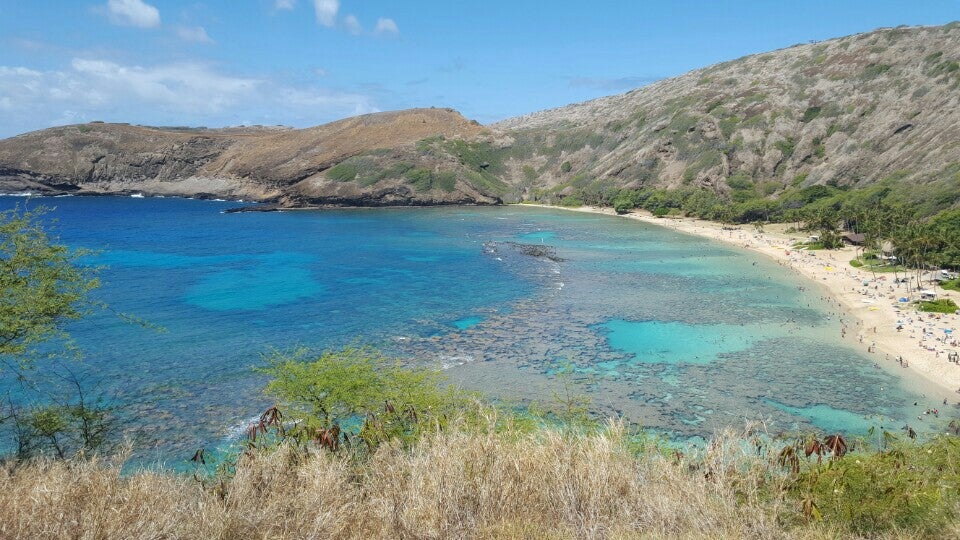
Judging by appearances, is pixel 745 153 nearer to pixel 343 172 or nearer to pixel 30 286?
pixel 343 172

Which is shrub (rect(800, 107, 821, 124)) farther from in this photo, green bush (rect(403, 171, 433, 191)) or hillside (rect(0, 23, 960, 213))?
green bush (rect(403, 171, 433, 191))

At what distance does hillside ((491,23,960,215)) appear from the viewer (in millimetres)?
114562

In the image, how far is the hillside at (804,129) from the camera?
376 feet

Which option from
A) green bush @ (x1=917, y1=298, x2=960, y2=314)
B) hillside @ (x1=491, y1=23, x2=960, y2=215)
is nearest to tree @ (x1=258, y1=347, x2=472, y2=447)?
green bush @ (x1=917, y1=298, x2=960, y2=314)

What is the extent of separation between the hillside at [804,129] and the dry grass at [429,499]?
93.8 metres

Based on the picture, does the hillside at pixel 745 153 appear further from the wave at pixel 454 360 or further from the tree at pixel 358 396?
the tree at pixel 358 396

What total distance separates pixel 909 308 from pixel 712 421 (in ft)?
116

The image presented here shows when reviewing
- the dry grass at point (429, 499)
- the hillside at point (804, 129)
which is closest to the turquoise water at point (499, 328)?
the dry grass at point (429, 499)

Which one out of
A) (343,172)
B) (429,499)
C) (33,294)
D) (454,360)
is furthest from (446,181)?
(429,499)

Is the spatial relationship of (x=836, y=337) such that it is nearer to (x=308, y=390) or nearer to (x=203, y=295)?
(x=308, y=390)

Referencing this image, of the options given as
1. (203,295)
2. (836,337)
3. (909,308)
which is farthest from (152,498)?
(909,308)

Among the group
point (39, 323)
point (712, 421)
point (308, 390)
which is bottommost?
point (712, 421)

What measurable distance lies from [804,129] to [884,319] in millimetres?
108085

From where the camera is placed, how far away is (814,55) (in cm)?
17588
